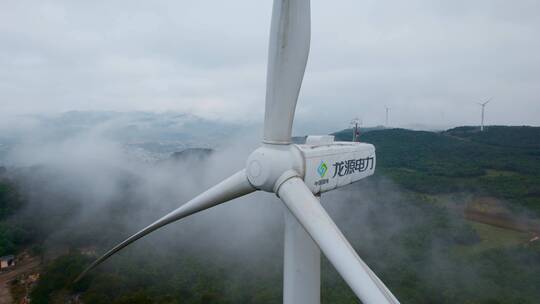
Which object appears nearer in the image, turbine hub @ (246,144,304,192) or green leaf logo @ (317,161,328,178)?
turbine hub @ (246,144,304,192)

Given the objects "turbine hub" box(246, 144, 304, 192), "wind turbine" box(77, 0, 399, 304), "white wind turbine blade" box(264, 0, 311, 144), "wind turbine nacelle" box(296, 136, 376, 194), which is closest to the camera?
"wind turbine" box(77, 0, 399, 304)

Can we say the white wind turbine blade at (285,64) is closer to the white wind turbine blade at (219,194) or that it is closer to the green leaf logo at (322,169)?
the green leaf logo at (322,169)

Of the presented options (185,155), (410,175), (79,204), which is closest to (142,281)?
(79,204)

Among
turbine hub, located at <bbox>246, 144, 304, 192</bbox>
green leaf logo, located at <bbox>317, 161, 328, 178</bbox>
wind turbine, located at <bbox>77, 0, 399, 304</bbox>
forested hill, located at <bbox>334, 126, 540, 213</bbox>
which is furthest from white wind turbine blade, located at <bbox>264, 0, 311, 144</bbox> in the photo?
forested hill, located at <bbox>334, 126, 540, 213</bbox>

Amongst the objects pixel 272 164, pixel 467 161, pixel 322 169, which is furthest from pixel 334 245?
pixel 467 161

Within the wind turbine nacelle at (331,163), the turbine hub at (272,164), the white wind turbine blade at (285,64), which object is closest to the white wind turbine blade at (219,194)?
the turbine hub at (272,164)

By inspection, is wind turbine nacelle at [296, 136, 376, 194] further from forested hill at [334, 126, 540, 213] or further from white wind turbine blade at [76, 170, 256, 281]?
forested hill at [334, 126, 540, 213]

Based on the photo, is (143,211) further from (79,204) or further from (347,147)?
(347,147)
